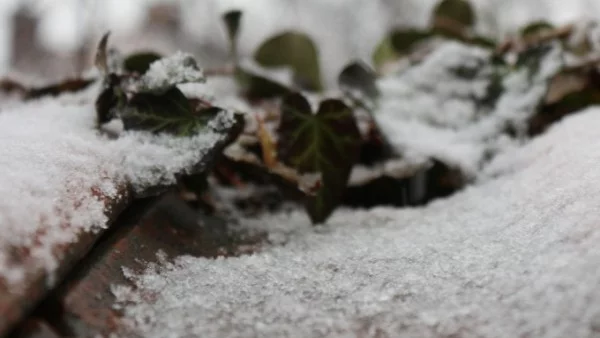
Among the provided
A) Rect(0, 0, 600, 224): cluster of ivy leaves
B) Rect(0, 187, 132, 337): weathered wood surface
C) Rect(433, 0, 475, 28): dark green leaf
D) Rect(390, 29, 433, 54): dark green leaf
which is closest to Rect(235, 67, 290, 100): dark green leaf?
Rect(0, 0, 600, 224): cluster of ivy leaves

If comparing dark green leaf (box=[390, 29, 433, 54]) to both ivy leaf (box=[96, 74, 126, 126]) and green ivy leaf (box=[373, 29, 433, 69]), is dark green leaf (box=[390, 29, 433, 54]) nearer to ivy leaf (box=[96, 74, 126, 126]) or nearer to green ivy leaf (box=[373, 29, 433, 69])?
green ivy leaf (box=[373, 29, 433, 69])

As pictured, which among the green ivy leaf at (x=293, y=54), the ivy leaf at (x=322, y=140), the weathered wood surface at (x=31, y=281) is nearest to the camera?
the weathered wood surface at (x=31, y=281)

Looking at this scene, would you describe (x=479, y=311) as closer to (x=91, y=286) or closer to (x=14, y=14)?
(x=91, y=286)

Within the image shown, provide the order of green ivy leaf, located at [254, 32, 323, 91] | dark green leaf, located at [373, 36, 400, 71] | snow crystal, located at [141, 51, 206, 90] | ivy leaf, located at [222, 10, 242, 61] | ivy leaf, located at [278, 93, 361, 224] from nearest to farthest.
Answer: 1. snow crystal, located at [141, 51, 206, 90]
2. ivy leaf, located at [278, 93, 361, 224]
3. ivy leaf, located at [222, 10, 242, 61]
4. green ivy leaf, located at [254, 32, 323, 91]
5. dark green leaf, located at [373, 36, 400, 71]

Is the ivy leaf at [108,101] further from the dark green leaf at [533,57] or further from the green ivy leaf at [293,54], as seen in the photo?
the dark green leaf at [533,57]

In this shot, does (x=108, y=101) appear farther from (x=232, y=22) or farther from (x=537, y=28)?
(x=537, y=28)

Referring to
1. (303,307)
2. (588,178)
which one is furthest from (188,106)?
(588,178)

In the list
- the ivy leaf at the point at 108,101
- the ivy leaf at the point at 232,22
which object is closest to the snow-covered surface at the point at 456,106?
the ivy leaf at the point at 232,22
